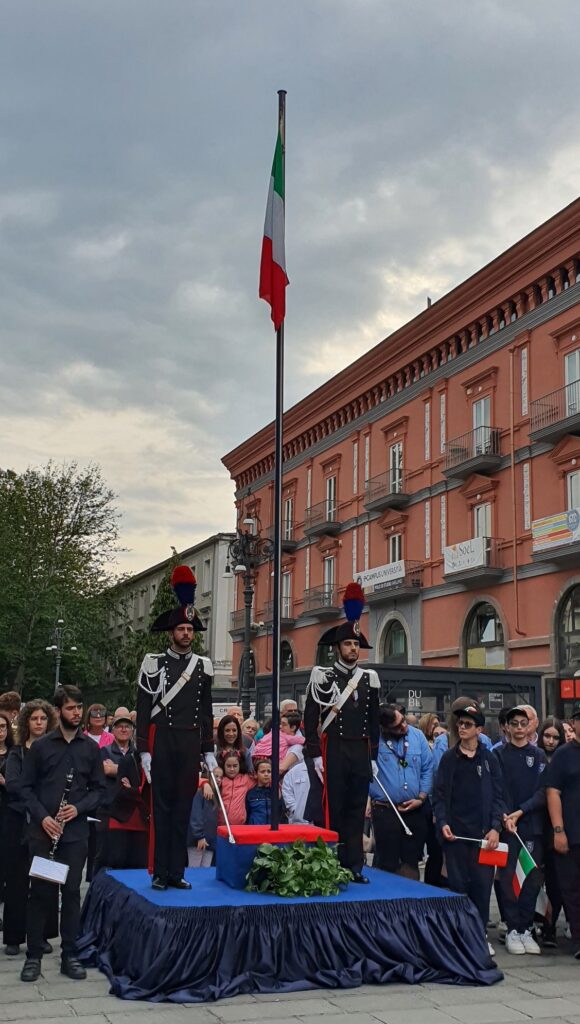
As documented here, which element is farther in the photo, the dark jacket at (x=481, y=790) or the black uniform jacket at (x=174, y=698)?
the dark jacket at (x=481, y=790)

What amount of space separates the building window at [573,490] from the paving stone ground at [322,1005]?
19.4 m

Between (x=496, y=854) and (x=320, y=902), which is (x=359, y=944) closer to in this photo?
(x=320, y=902)

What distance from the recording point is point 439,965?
7051mm

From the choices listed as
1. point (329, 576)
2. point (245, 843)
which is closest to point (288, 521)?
point (329, 576)

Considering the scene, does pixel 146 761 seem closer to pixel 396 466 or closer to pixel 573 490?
pixel 573 490

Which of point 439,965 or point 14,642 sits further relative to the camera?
point 14,642

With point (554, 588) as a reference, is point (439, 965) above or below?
below

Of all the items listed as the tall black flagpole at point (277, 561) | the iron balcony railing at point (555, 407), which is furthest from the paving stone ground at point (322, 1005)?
the iron balcony railing at point (555, 407)

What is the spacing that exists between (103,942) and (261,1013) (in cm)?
188

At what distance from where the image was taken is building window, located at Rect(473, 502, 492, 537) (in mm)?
28822

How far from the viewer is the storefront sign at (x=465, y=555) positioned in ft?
92.5

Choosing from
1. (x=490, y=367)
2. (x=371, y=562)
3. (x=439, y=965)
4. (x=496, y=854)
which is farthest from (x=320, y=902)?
(x=371, y=562)

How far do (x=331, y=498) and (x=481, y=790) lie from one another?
31.3 m

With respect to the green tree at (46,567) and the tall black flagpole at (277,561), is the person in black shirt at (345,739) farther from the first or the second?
the green tree at (46,567)
